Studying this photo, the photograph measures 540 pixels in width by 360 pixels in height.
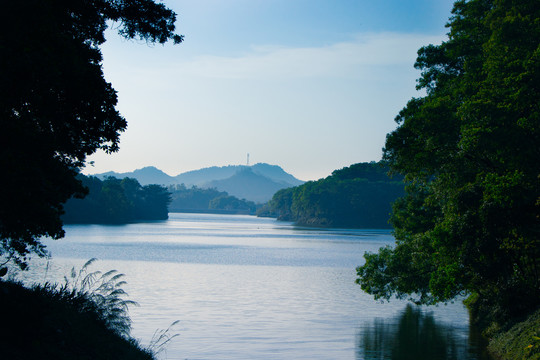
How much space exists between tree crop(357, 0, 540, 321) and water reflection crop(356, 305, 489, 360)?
8.07ft

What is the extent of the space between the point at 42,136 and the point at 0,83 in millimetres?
2020

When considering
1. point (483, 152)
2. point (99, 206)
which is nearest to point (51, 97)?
point (483, 152)

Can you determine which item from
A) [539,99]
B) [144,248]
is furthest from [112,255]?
[539,99]

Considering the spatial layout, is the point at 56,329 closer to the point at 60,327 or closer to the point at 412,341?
the point at 60,327

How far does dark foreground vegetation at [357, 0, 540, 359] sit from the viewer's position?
2091cm

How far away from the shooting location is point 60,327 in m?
12.7

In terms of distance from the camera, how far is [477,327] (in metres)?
30.0

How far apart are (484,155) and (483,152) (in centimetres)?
41

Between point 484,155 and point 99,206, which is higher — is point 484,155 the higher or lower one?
the higher one

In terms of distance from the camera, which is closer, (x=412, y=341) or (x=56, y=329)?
(x=56, y=329)

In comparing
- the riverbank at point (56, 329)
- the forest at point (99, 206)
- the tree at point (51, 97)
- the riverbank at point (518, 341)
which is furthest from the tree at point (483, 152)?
the forest at point (99, 206)

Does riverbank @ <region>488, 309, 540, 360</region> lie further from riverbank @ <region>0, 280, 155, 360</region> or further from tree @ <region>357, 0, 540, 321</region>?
riverbank @ <region>0, 280, 155, 360</region>

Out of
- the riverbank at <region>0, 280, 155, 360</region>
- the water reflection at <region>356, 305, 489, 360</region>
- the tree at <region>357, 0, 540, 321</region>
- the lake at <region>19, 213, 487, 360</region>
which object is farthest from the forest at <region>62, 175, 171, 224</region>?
the riverbank at <region>0, 280, 155, 360</region>

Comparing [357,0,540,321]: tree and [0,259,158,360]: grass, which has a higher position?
[357,0,540,321]: tree
